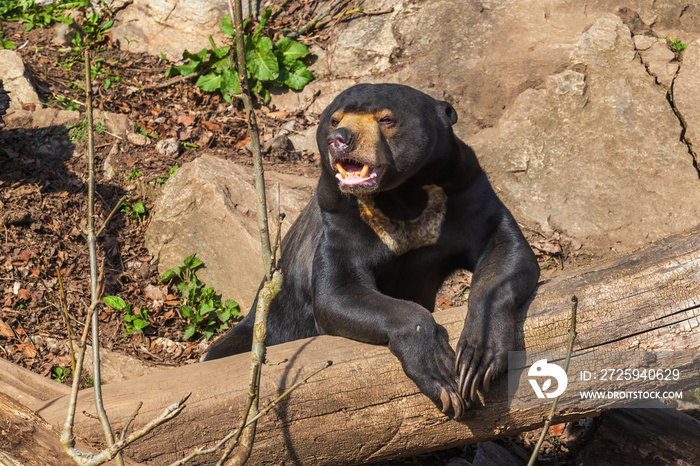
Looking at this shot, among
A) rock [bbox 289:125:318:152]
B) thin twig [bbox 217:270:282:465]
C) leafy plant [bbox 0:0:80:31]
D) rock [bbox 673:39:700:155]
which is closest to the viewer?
thin twig [bbox 217:270:282:465]

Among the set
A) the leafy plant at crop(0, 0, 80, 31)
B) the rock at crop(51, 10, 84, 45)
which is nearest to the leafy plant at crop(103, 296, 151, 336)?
the rock at crop(51, 10, 84, 45)

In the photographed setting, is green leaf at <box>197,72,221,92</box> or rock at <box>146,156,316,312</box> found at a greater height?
green leaf at <box>197,72,221,92</box>

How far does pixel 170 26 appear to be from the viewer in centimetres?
829

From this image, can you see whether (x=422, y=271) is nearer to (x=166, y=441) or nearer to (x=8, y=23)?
(x=166, y=441)

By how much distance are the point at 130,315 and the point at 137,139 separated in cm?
226

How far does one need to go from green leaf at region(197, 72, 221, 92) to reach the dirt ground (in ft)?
0.42

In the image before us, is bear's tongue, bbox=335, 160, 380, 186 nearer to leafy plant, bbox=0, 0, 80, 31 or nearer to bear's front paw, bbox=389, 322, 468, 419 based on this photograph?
bear's front paw, bbox=389, 322, 468, 419

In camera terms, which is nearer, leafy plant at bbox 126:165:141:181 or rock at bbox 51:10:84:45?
leafy plant at bbox 126:165:141:181

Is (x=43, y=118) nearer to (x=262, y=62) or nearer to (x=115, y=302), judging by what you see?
(x=262, y=62)

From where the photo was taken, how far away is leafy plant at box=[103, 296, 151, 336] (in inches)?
207

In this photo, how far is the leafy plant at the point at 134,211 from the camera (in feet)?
20.2

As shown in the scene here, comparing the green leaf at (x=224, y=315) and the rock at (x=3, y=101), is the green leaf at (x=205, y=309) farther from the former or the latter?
the rock at (x=3, y=101)

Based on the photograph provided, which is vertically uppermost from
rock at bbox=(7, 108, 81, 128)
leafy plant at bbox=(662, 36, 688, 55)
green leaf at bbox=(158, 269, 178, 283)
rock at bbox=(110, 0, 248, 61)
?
rock at bbox=(110, 0, 248, 61)

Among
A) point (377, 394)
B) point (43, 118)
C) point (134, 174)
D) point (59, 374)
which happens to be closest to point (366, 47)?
point (134, 174)
